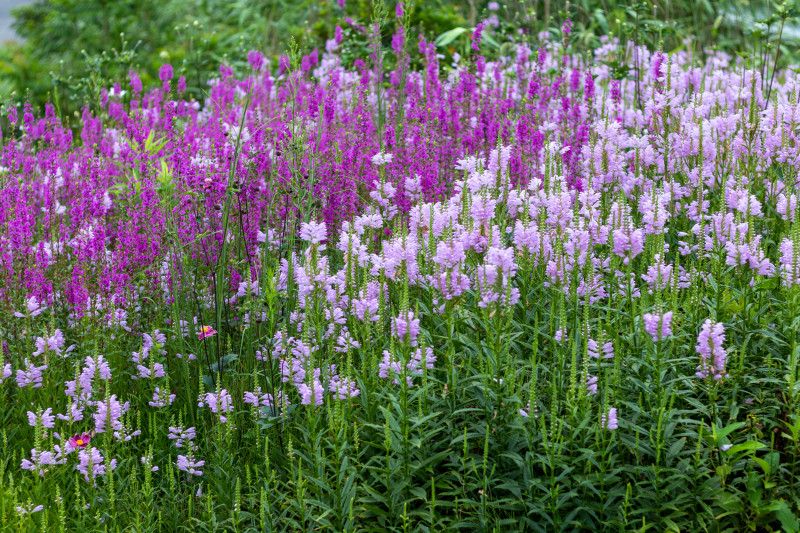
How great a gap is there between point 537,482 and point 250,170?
102 inches

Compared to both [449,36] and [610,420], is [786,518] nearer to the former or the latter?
[610,420]

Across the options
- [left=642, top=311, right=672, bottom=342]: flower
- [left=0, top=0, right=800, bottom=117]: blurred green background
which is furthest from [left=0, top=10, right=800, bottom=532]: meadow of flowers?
[left=0, top=0, right=800, bottom=117]: blurred green background

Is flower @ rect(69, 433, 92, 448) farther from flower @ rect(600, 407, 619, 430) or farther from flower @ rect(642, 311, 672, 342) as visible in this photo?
flower @ rect(642, 311, 672, 342)

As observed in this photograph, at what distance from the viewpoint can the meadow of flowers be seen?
3.02 metres

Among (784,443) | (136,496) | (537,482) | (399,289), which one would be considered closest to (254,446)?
(136,496)

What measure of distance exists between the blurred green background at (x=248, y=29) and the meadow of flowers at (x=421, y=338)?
2992 millimetres

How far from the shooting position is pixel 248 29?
11727 millimetres

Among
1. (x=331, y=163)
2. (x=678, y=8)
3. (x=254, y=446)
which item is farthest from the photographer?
(x=678, y=8)

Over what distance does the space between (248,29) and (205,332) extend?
8.56 m

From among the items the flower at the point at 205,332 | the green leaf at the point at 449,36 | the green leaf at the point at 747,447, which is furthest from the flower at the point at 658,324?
the green leaf at the point at 449,36

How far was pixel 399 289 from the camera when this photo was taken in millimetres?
3750

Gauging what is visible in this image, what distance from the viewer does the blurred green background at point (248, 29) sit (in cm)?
905

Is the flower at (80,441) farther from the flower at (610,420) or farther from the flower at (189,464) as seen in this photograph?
the flower at (610,420)

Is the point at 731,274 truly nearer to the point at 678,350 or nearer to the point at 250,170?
the point at 678,350
